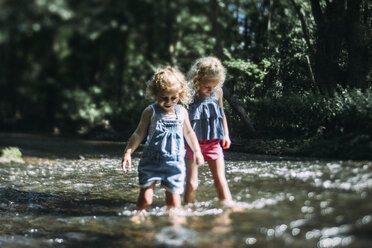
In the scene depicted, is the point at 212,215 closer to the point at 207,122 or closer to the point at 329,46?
the point at 207,122

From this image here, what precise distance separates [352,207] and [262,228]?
71 cm

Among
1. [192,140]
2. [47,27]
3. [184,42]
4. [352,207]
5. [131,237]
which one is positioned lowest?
[131,237]

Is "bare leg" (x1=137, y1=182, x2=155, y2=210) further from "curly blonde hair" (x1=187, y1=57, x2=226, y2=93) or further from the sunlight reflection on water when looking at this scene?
"curly blonde hair" (x1=187, y1=57, x2=226, y2=93)

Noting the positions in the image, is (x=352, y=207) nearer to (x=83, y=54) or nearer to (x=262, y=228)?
(x=262, y=228)

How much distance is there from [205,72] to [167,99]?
614mm

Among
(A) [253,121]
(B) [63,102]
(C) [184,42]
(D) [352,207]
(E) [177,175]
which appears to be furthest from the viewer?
(B) [63,102]

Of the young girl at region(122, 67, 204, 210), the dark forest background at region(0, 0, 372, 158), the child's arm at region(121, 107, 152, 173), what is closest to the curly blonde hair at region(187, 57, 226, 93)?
the young girl at region(122, 67, 204, 210)

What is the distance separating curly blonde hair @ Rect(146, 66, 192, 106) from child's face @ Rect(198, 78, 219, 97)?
0.33 metres

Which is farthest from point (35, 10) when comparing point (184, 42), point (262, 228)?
point (262, 228)

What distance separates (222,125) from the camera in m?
4.58

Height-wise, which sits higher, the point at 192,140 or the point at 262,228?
the point at 192,140

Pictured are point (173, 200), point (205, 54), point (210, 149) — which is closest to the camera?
point (173, 200)

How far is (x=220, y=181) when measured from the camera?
4250 mm

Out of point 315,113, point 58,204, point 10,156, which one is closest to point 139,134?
point 58,204
